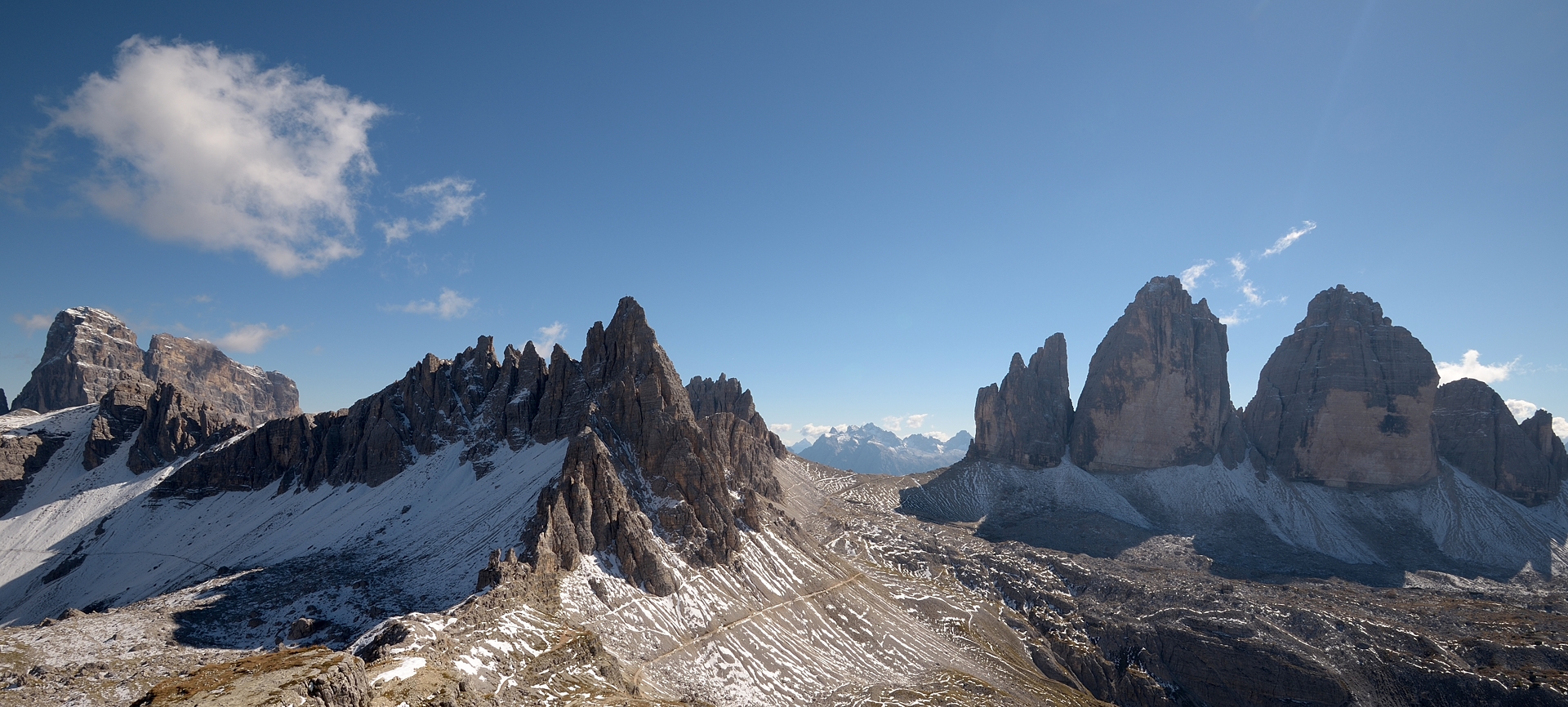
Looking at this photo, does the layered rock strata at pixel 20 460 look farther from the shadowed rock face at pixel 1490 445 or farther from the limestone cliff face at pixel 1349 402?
the shadowed rock face at pixel 1490 445

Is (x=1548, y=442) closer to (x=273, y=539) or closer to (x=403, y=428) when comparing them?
(x=403, y=428)

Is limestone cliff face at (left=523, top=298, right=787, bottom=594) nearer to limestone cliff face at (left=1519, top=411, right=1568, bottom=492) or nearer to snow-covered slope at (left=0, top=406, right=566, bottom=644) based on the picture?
snow-covered slope at (left=0, top=406, right=566, bottom=644)

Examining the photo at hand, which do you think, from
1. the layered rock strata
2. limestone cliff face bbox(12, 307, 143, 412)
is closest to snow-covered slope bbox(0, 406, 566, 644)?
the layered rock strata

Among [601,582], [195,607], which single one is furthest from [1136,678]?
[195,607]

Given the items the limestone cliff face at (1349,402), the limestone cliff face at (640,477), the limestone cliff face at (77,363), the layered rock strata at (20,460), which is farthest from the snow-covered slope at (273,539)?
the limestone cliff face at (1349,402)

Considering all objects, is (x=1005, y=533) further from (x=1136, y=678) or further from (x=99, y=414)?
(x=99, y=414)
